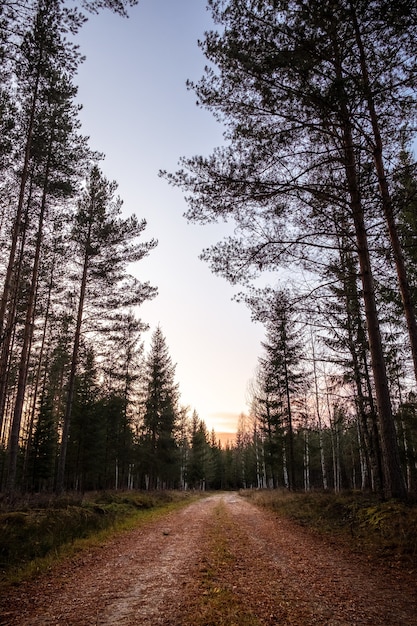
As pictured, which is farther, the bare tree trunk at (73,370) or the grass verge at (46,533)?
the bare tree trunk at (73,370)

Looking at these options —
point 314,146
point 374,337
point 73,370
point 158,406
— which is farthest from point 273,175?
point 158,406

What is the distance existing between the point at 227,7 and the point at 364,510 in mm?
13435

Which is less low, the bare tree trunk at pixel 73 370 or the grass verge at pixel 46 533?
the bare tree trunk at pixel 73 370

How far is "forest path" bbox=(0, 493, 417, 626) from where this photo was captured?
405 centimetres

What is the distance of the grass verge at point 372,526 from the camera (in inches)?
256

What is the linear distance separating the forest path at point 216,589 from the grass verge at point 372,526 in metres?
0.54

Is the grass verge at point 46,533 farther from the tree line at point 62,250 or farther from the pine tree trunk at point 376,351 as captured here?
the pine tree trunk at point 376,351

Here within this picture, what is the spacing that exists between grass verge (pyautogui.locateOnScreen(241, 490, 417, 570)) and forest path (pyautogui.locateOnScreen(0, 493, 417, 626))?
544 millimetres

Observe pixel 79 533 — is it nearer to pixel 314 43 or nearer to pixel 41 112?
pixel 314 43

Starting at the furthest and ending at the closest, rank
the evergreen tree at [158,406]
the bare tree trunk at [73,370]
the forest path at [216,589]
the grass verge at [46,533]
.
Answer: the evergreen tree at [158,406] < the bare tree trunk at [73,370] < the grass verge at [46,533] < the forest path at [216,589]

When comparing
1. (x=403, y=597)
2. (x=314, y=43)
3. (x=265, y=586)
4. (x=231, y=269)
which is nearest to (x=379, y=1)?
(x=314, y=43)

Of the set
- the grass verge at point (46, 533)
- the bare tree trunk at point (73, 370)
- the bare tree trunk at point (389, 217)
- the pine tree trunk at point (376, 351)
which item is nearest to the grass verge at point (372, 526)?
the pine tree trunk at point (376, 351)

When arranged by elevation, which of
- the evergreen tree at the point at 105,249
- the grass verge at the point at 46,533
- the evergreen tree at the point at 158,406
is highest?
the evergreen tree at the point at 105,249

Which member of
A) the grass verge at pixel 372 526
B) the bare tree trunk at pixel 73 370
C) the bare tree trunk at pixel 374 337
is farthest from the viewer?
the bare tree trunk at pixel 73 370
